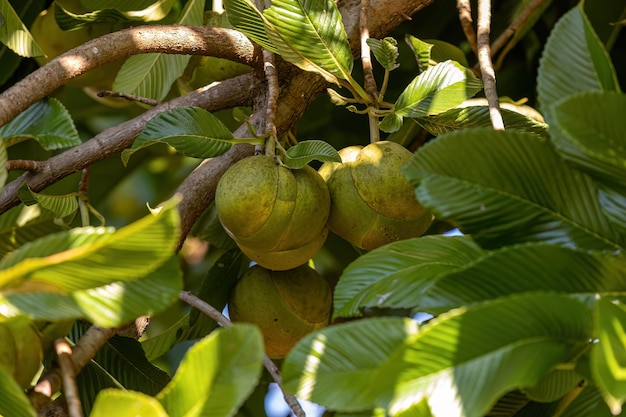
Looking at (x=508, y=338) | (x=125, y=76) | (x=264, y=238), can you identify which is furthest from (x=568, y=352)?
(x=125, y=76)

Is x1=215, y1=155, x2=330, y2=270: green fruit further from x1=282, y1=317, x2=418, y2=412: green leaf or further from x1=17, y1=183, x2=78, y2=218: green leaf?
x1=282, y1=317, x2=418, y2=412: green leaf

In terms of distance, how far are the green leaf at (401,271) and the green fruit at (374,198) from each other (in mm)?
180

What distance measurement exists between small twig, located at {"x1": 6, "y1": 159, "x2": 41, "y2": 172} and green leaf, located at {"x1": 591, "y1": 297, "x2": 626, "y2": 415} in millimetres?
638

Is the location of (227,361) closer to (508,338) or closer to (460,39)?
(508,338)

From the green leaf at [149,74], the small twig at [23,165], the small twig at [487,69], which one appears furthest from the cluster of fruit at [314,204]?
the green leaf at [149,74]

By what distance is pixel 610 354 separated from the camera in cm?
51

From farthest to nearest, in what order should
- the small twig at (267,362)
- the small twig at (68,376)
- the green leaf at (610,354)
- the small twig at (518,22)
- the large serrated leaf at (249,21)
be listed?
the small twig at (518,22)
the large serrated leaf at (249,21)
the small twig at (267,362)
the small twig at (68,376)
the green leaf at (610,354)

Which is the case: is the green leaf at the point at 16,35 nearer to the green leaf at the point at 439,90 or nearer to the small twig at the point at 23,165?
the small twig at the point at 23,165

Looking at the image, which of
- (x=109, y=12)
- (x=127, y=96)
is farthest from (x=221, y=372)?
(x=109, y=12)

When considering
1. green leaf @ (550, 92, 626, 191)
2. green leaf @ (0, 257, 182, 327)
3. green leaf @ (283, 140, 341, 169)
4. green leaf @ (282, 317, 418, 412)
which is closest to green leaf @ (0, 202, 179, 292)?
green leaf @ (0, 257, 182, 327)

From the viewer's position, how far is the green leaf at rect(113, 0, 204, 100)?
4.46 ft

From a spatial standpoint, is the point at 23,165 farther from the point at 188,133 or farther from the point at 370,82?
the point at 370,82

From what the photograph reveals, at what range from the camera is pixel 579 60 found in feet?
2.09

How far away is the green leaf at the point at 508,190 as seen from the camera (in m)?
0.62
